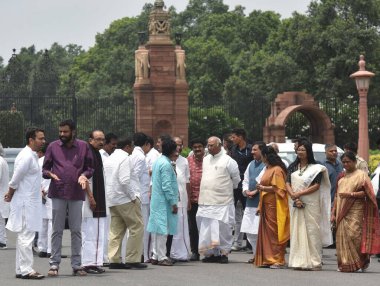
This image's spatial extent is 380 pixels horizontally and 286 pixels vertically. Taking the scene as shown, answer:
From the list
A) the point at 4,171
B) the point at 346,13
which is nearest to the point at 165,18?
the point at 346,13

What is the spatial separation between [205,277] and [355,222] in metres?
2.32

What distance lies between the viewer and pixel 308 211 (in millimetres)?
16578

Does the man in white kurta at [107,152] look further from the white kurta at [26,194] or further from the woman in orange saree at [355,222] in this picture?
the woman in orange saree at [355,222]

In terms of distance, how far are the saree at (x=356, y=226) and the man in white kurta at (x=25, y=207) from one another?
3922 millimetres

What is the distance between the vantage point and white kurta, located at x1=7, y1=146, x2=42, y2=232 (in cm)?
1505

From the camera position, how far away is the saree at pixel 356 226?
16.3 meters

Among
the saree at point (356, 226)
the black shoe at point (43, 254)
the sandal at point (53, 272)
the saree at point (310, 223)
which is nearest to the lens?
the sandal at point (53, 272)

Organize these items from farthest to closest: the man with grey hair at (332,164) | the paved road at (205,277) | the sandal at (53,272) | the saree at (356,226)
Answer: the man with grey hair at (332,164)
the saree at (356,226)
the sandal at (53,272)
the paved road at (205,277)

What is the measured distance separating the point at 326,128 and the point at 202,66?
3905cm

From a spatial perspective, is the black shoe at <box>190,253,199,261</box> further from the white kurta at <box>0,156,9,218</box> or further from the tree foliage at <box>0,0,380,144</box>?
the tree foliage at <box>0,0,380,144</box>

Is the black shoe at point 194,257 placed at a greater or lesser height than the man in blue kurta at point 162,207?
lesser

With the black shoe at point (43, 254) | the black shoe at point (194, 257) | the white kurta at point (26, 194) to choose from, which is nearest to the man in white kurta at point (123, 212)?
the white kurta at point (26, 194)

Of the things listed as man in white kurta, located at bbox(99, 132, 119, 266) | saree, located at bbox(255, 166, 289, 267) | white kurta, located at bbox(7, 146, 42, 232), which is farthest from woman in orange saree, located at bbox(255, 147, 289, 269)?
white kurta, located at bbox(7, 146, 42, 232)

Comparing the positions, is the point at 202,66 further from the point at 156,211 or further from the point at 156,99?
the point at 156,211
